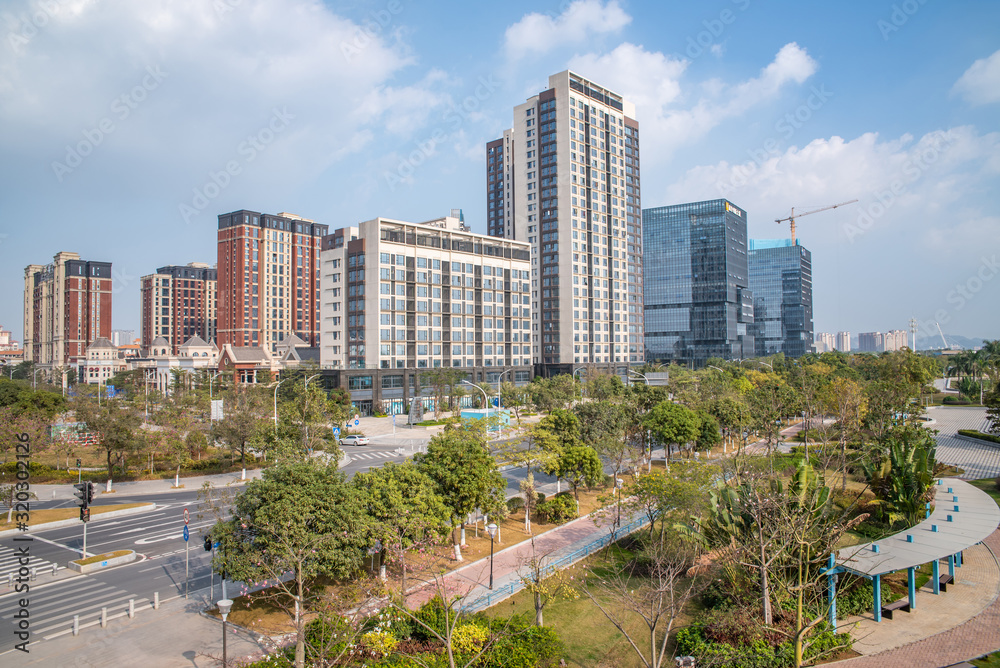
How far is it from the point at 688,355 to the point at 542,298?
7068cm

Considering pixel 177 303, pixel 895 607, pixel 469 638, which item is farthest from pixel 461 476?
pixel 177 303

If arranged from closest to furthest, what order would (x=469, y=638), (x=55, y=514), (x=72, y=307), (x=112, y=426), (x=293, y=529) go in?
1. (x=469, y=638)
2. (x=293, y=529)
3. (x=55, y=514)
4. (x=112, y=426)
5. (x=72, y=307)

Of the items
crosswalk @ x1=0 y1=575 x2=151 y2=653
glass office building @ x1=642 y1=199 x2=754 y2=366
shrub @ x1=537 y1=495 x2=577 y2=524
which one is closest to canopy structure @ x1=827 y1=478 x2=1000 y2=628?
shrub @ x1=537 y1=495 x2=577 y2=524

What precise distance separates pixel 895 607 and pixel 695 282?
5746 inches

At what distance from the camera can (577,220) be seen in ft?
331

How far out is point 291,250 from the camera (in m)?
135

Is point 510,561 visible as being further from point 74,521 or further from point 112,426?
point 112,426

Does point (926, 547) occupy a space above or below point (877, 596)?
above

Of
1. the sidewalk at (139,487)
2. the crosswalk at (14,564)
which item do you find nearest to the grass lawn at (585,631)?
the crosswalk at (14,564)

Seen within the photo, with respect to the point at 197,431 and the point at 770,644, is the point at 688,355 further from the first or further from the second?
the point at 770,644

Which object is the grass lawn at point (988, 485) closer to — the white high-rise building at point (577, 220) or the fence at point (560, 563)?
the fence at point (560, 563)

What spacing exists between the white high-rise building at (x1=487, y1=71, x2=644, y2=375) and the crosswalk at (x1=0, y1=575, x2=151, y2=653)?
8231 centimetres

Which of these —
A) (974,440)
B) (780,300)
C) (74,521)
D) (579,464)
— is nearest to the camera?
(74,521)

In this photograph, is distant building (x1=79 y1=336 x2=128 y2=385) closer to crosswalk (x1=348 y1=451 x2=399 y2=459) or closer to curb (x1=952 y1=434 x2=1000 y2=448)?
crosswalk (x1=348 y1=451 x2=399 y2=459)
